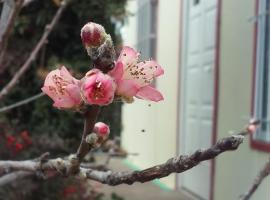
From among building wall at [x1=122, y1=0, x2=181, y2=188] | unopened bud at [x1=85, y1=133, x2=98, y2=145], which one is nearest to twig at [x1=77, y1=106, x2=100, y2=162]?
unopened bud at [x1=85, y1=133, x2=98, y2=145]

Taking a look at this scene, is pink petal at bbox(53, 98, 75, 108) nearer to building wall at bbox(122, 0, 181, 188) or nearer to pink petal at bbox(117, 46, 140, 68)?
pink petal at bbox(117, 46, 140, 68)

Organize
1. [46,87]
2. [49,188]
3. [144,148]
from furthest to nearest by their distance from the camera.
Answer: [144,148]
[49,188]
[46,87]

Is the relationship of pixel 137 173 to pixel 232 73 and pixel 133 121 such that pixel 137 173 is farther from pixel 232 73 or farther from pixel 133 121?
pixel 133 121

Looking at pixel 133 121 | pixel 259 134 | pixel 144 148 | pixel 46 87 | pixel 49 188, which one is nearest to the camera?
pixel 46 87

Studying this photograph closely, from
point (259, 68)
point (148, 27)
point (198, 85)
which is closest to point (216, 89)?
point (198, 85)

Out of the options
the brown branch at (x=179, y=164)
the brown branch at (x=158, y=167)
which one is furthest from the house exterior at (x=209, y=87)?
the brown branch at (x=179, y=164)

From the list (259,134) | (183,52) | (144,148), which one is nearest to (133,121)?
(144,148)
